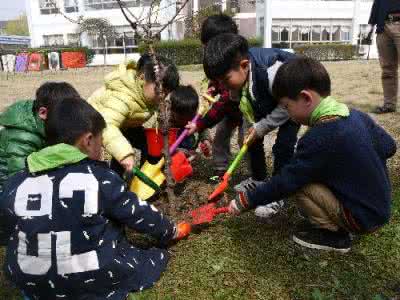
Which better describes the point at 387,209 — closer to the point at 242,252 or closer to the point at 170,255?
the point at 242,252

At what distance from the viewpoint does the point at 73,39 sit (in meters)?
30.5

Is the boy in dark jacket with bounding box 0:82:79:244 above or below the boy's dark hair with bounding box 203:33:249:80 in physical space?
below

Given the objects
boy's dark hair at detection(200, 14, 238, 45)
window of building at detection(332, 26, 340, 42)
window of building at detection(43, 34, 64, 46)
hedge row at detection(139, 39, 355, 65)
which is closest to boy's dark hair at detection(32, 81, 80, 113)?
boy's dark hair at detection(200, 14, 238, 45)

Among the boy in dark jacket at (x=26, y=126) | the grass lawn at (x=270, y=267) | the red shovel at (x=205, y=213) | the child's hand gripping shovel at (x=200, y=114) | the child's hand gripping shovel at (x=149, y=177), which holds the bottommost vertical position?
the grass lawn at (x=270, y=267)

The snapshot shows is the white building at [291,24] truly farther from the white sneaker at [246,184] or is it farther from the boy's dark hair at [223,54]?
the boy's dark hair at [223,54]

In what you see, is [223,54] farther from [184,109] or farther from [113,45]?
[113,45]

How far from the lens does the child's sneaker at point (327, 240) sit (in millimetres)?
2215

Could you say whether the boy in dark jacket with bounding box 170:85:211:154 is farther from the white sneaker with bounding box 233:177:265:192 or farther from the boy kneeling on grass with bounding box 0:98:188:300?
the boy kneeling on grass with bounding box 0:98:188:300

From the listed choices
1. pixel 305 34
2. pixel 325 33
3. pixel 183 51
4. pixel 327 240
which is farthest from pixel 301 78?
pixel 325 33

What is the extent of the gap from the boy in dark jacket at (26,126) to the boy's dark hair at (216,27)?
4.25 feet

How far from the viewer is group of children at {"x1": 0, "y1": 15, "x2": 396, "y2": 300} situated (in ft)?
5.36

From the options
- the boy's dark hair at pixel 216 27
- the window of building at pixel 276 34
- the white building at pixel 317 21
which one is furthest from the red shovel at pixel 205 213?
the window of building at pixel 276 34

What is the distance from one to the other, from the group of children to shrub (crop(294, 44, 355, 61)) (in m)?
20.9

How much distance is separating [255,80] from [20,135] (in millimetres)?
1401
